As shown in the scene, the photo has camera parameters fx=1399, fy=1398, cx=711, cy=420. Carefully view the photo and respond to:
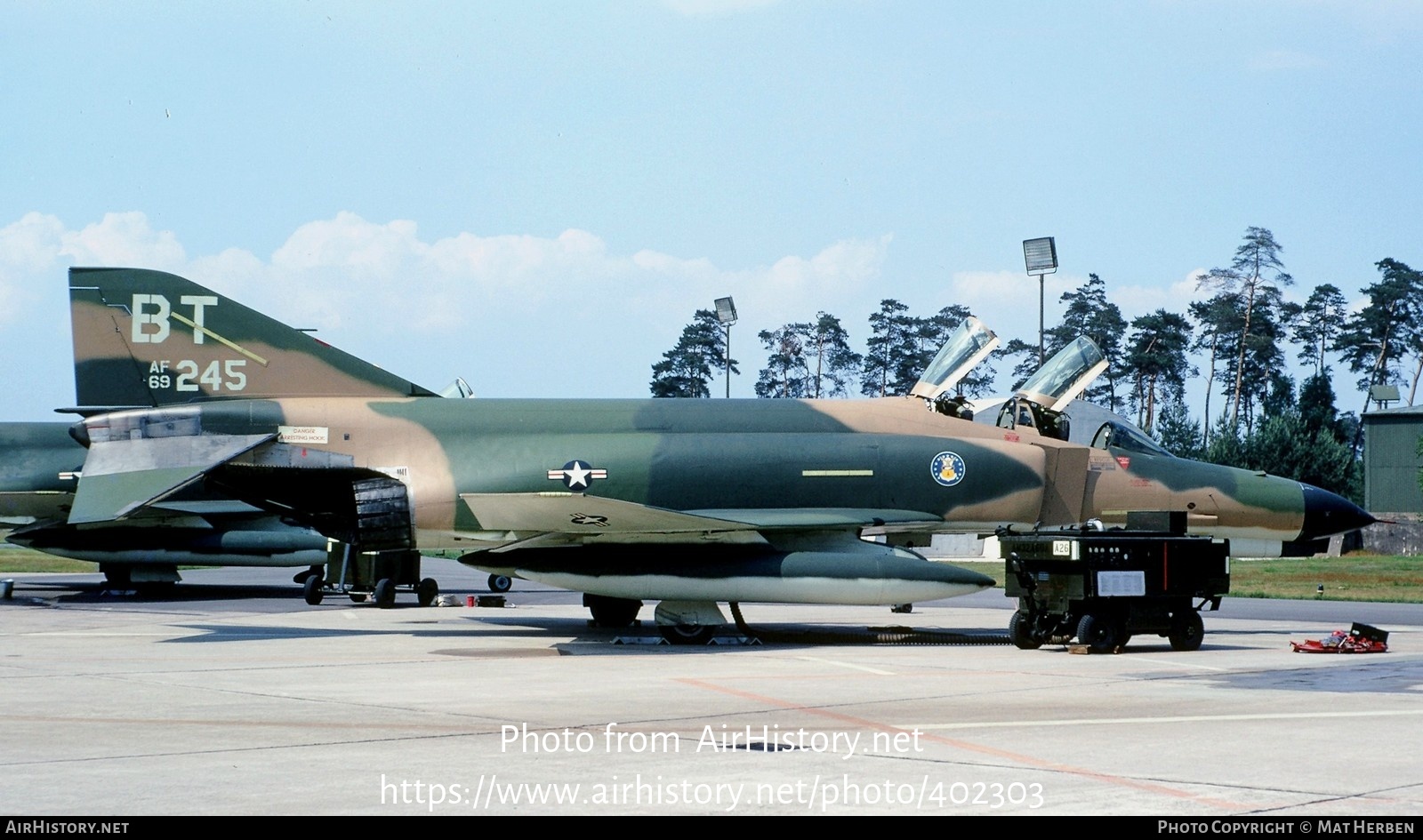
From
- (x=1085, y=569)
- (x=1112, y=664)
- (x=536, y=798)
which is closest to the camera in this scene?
(x=536, y=798)

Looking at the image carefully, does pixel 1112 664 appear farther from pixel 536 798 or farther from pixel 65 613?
pixel 65 613

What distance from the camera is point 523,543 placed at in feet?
55.5

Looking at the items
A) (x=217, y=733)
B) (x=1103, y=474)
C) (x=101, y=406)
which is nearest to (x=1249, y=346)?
(x=1103, y=474)

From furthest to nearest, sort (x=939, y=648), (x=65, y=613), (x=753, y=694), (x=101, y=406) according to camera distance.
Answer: (x=65, y=613), (x=101, y=406), (x=939, y=648), (x=753, y=694)

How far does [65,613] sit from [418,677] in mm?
12910

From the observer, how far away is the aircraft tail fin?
59.2ft

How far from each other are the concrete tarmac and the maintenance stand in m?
0.43

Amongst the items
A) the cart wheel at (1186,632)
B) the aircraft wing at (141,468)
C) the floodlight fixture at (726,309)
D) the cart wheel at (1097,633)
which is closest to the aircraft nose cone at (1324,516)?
the cart wheel at (1186,632)

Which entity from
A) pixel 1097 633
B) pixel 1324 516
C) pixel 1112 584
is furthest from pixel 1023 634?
pixel 1324 516

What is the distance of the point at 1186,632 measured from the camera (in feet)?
52.3

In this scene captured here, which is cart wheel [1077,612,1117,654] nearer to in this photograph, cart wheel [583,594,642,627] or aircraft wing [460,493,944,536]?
aircraft wing [460,493,944,536]

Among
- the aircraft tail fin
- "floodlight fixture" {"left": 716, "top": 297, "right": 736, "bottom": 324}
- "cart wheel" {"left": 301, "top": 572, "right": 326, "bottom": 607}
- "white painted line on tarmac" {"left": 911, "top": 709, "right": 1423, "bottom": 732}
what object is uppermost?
"floodlight fixture" {"left": 716, "top": 297, "right": 736, "bottom": 324}

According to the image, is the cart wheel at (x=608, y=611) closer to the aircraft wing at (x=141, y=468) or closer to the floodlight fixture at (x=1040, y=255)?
the aircraft wing at (x=141, y=468)

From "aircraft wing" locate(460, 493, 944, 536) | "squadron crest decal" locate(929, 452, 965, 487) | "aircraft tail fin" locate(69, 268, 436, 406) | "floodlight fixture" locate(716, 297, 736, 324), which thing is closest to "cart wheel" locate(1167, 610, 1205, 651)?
"squadron crest decal" locate(929, 452, 965, 487)
